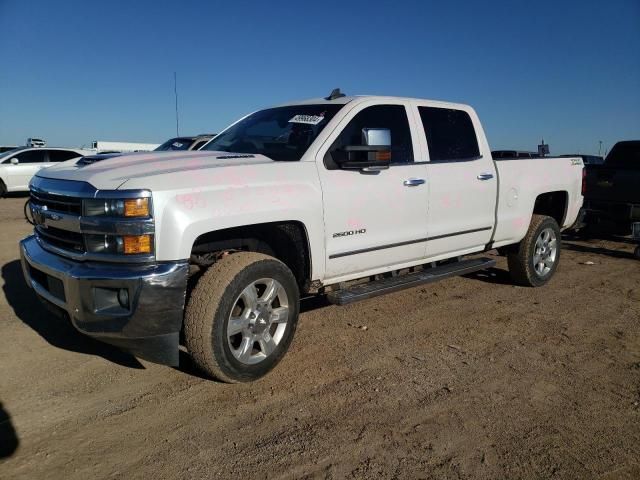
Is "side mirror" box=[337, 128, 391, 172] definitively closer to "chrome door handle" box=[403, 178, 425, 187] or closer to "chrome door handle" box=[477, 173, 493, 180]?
"chrome door handle" box=[403, 178, 425, 187]

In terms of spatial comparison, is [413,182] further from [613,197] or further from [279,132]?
[613,197]

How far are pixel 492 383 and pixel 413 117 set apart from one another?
244 centimetres

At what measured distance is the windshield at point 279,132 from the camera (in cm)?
419

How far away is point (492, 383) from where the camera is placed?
3.62 metres

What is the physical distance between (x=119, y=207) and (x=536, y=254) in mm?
4903

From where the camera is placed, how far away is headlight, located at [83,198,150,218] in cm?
300

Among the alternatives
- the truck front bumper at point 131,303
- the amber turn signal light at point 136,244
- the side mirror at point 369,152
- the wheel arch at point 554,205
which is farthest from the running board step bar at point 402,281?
the wheel arch at point 554,205

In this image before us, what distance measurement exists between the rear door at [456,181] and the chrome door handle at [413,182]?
126 millimetres

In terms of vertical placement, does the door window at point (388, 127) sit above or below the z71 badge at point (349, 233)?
above

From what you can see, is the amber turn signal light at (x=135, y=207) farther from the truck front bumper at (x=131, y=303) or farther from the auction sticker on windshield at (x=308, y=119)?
the auction sticker on windshield at (x=308, y=119)

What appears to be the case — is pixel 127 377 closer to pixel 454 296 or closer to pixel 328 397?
pixel 328 397

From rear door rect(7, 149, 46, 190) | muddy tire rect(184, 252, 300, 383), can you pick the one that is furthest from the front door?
rear door rect(7, 149, 46, 190)

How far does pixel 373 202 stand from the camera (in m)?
4.19

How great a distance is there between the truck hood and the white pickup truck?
2cm
